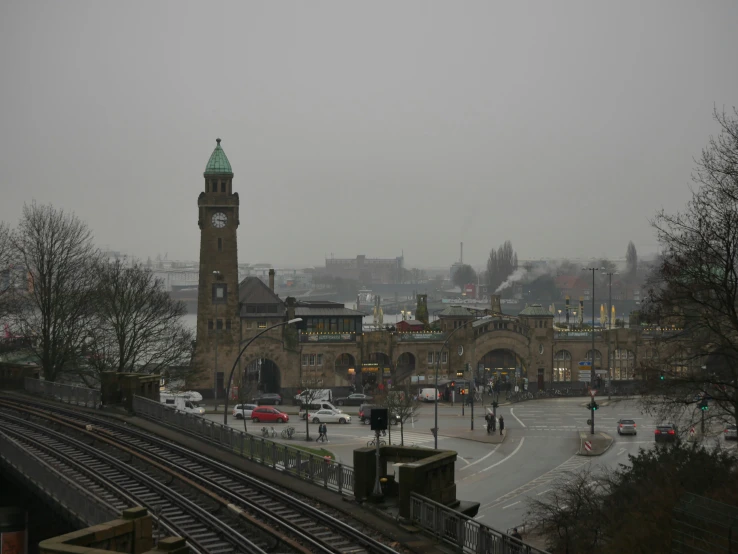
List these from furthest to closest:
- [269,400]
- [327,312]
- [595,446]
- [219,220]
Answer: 1. [327,312]
2. [219,220]
3. [269,400]
4. [595,446]

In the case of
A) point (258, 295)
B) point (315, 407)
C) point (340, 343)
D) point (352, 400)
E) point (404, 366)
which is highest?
point (258, 295)

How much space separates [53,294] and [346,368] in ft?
115

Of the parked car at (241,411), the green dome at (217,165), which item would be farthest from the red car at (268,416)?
the green dome at (217,165)

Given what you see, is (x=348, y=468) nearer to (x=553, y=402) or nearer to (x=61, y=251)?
(x=61, y=251)

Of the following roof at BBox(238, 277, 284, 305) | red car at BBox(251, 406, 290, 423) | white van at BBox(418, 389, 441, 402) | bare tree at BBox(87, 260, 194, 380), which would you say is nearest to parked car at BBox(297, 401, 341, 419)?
red car at BBox(251, 406, 290, 423)

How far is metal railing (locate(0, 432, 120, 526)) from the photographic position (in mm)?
20359

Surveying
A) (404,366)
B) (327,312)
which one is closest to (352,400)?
(404,366)

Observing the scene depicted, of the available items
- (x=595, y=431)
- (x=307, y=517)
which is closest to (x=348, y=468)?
(x=307, y=517)

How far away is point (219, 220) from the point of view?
84.9 meters

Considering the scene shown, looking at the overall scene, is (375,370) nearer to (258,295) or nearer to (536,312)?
(258,295)

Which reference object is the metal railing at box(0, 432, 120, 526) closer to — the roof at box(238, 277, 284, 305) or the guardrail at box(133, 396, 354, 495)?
the guardrail at box(133, 396, 354, 495)

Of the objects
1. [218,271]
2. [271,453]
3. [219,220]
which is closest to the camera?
[271,453]

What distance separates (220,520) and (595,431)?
46147 millimetres

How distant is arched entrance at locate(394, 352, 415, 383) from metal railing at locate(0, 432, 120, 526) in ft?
203
